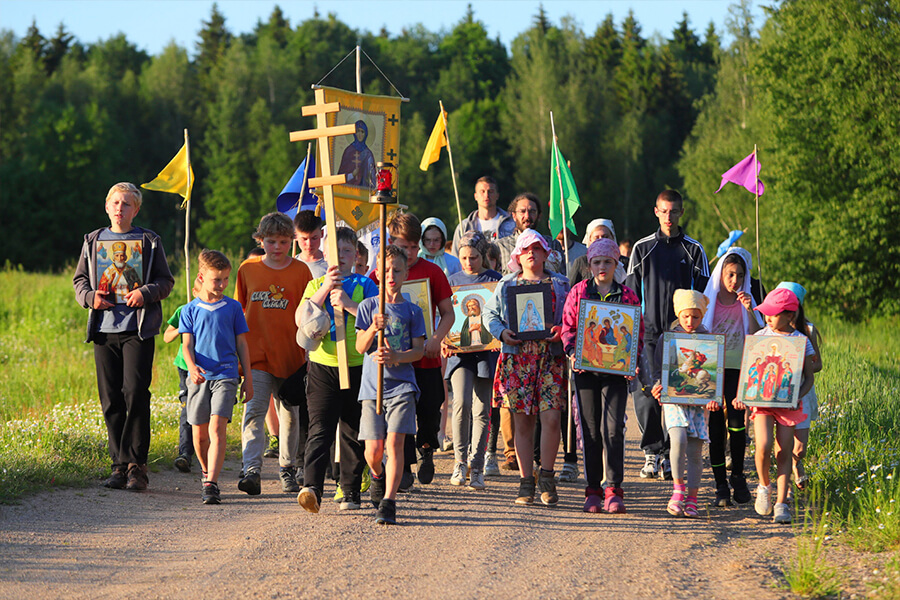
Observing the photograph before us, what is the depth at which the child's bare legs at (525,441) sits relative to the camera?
25.9 feet

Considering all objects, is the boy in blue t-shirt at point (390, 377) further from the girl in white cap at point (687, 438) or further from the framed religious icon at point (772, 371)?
the framed religious icon at point (772, 371)

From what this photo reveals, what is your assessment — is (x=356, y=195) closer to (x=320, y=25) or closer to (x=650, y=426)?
(x=650, y=426)

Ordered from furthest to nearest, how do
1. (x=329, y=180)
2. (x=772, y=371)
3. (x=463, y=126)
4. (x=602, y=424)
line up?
(x=463, y=126) → (x=602, y=424) → (x=772, y=371) → (x=329, y=180)

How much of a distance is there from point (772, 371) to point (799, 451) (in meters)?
0.82

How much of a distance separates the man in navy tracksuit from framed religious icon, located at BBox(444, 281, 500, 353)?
1.35 metres

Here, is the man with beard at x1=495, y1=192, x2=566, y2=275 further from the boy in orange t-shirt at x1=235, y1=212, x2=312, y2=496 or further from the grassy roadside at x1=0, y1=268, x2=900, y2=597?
the grassy roadside at x1=0, y1=268, x2=900, y2=597

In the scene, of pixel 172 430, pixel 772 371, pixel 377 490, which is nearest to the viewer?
pixel 377 490

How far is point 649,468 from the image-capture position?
30.4ft

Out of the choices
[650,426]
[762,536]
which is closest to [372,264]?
[650,426]

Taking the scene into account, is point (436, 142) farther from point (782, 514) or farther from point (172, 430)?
point (782, 514)

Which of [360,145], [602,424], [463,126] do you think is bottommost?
[602,424]

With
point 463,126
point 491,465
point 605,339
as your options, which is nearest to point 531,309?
point 605,339

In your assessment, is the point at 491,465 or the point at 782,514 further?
the point at 491,465

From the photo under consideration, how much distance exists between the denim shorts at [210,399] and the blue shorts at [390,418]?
1.24 m
